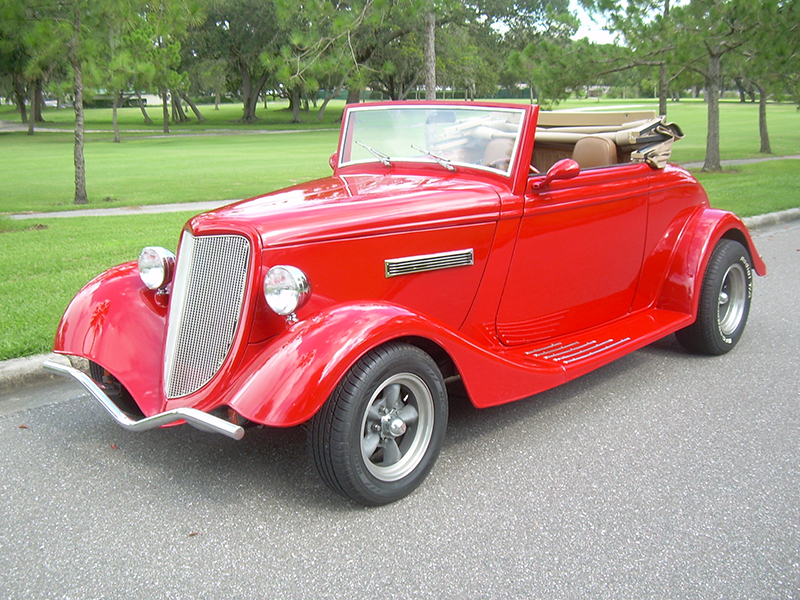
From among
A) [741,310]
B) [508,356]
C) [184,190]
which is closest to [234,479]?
[508,356]

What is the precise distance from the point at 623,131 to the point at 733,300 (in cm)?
146

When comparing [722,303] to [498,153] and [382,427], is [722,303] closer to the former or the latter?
[498,153]

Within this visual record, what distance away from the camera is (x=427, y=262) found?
3404 millimetres

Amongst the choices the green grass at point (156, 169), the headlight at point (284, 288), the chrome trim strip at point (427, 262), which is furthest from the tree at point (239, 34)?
the headlight at point (284, 288)

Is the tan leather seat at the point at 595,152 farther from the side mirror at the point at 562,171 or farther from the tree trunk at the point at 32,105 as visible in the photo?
the tree trunk at the point at 32,105

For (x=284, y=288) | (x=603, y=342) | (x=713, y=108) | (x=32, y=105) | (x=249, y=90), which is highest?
(x=249, y=90)

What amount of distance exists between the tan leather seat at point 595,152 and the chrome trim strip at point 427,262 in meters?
1.53

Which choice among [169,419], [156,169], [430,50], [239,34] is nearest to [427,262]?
[169,419]

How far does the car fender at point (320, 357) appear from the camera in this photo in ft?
8.95

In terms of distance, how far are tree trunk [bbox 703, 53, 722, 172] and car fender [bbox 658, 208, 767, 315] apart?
1117 centimetres

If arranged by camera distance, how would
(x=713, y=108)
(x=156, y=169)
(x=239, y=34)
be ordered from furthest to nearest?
(x=239, y=34) → (x=156, y=169) → (x=713, y=108)

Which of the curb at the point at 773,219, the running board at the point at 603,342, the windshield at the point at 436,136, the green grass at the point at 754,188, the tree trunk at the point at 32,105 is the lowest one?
the running board at the point at 603,342

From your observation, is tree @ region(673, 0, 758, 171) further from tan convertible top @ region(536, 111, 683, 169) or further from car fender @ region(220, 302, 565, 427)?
car fender @ region(220, 302, 565, 427)

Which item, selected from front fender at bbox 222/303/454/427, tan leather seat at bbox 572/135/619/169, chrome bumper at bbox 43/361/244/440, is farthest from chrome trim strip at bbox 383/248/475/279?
tan leather seat at bbox 572/135/619/169
